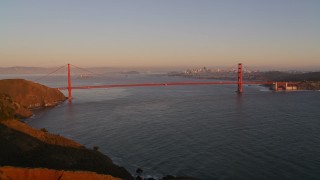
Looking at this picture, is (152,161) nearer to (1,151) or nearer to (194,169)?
(194,169)

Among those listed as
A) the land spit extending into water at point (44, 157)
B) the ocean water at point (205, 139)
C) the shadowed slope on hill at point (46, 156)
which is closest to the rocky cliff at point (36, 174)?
the land spit extending into water at point (44, 157)

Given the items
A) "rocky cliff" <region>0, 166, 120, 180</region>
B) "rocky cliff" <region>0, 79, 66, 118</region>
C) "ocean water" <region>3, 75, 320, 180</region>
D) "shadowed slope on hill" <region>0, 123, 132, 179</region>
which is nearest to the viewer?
"rocky cliff" <region>0, 166, 120, 180</region>

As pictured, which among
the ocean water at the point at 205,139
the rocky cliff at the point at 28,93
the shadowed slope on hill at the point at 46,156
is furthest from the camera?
the rocky cliff at the point at 28,93

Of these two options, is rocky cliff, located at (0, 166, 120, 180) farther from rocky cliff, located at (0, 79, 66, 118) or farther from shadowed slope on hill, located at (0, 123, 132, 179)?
rocky cliff, located at (0, 79, 66, 118)

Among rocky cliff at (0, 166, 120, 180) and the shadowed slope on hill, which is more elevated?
rocky cliff at (0, 166, 120, 180)

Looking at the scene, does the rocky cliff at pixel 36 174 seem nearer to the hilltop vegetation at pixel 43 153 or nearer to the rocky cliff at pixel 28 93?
the hilltop vegetation at pixel 43 153

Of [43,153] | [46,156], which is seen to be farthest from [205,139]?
[46,156]

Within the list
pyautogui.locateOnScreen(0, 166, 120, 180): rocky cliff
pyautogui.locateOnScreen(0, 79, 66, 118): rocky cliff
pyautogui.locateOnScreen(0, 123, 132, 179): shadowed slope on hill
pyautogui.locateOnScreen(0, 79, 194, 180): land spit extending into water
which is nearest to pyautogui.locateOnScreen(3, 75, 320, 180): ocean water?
pyautogui.locateOnScreen(0, 123, 132, 179): shadowed slope on hill

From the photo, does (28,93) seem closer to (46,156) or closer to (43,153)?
(43,153)

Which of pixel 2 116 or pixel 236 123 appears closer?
pixel 2 116

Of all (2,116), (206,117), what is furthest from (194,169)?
(206,117)

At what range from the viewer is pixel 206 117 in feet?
131

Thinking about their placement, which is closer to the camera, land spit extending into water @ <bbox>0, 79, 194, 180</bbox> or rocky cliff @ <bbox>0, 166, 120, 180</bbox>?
rocky cliff @ <bbox>0, 166, 120, 180</bbox>

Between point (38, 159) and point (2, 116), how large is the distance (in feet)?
23.2
